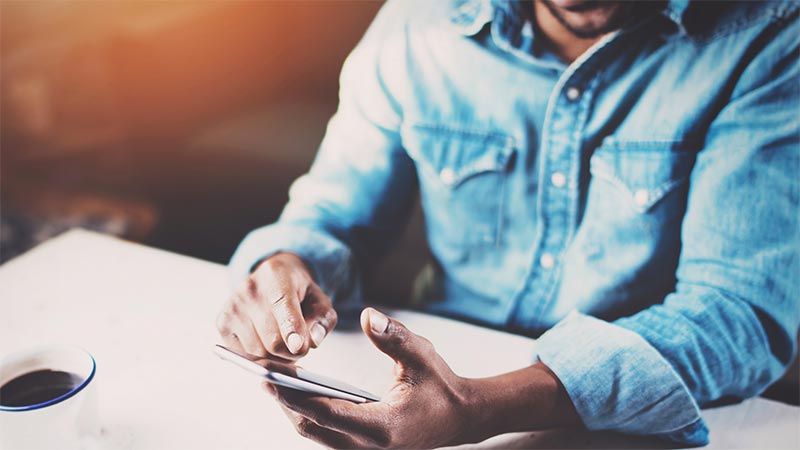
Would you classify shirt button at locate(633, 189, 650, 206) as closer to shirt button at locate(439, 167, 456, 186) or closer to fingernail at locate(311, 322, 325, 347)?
shirt button at locate(439, 167, 456, 186)

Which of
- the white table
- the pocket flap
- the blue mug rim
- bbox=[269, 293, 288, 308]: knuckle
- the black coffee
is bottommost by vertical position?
the white table

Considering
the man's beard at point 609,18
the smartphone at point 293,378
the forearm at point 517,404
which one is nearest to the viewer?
the smartphone at point 293,378

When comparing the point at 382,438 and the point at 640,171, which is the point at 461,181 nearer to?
the point at 640,171

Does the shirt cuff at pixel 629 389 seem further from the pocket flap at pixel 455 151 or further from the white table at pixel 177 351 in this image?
the pocket flap at pixel 455 151

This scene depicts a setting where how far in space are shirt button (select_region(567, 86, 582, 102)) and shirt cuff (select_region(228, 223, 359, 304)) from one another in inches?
15.6

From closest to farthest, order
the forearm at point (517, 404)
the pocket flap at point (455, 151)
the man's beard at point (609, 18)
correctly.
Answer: the forearm at point (517, 404) < the man's beard at point (609, 18) < the pocket flap at point (455, 151)

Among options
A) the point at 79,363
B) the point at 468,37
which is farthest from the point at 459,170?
the point at 79,363

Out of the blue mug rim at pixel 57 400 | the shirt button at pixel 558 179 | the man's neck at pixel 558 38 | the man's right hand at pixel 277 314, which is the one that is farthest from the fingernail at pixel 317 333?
the man's neck at pixel 558 38

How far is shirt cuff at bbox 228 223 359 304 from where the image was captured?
0.95m

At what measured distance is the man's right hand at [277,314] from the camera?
76 centimetres

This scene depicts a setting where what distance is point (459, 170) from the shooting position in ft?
3.20

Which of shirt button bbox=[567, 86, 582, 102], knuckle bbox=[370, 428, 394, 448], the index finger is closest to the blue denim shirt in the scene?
shirt button bbox=[567, 86, 582, 102]

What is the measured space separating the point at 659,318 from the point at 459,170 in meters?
0.34

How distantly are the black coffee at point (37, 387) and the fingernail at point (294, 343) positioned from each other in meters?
0.23
